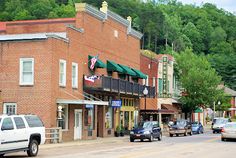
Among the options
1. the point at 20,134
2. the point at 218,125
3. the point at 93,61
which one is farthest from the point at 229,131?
the point at 218,125

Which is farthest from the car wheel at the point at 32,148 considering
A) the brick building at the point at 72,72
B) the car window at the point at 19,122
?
the brick building at the point at 72,72

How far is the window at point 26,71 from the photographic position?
113 ft

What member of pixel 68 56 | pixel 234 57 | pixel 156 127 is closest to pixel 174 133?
pixel 156 127

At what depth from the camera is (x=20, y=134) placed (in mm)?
21047

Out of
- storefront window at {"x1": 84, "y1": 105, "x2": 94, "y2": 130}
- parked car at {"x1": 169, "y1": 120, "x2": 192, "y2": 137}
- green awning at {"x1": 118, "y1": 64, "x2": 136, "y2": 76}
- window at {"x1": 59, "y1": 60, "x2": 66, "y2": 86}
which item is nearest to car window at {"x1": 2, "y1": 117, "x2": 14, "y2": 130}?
window at {"x1": 59, "y1": 60, "x2": 66, "y2": 86}

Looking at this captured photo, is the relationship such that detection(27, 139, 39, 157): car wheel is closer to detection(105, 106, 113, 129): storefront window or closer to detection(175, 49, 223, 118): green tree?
detection(105, 106, 113, 129): storefront window

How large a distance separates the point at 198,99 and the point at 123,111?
79.0ft

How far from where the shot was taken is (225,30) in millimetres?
134625

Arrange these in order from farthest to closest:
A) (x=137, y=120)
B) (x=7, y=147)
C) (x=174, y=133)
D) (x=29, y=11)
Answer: (x=29, y=11)
(x=137, y=120)
(x=174, y=133)
(x=7, y=147)

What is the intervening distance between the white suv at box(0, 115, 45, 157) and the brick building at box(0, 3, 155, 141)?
11.4 metres

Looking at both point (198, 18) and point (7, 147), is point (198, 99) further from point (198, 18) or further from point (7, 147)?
point (198, 18)

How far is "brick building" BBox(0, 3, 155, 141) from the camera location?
3431cm

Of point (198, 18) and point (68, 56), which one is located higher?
point (198, 18)

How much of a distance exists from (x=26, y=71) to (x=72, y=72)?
4.47m
